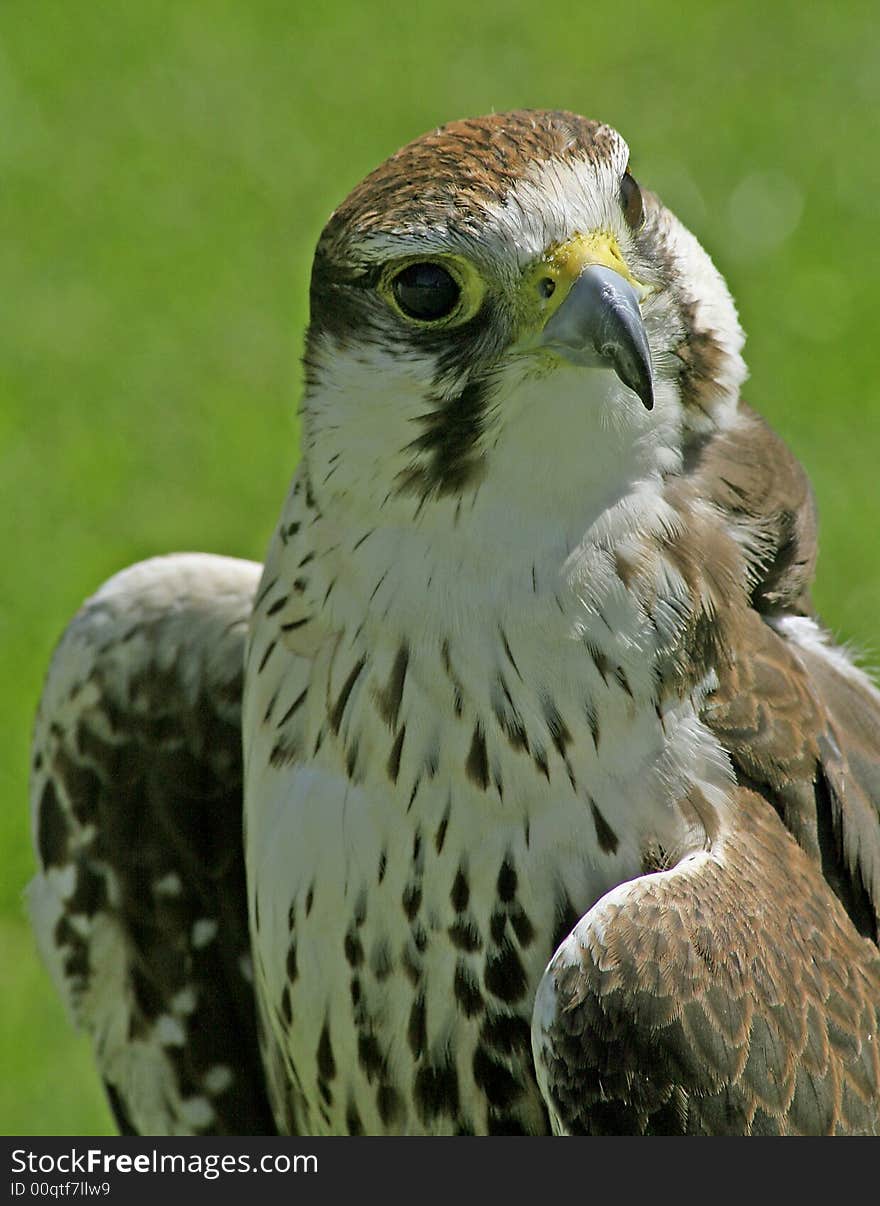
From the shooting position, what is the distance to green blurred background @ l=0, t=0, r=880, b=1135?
22.0ft

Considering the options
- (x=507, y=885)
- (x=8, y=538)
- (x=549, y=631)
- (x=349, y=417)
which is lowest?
(x=8, y=538)

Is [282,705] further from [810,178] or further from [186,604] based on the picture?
[810,178]

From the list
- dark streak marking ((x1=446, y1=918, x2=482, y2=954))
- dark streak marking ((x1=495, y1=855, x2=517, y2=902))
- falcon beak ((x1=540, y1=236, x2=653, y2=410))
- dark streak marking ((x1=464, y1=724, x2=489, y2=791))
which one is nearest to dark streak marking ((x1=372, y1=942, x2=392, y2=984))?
dark streak marking ((x1=446, y1=918, x2=482, y2=954))

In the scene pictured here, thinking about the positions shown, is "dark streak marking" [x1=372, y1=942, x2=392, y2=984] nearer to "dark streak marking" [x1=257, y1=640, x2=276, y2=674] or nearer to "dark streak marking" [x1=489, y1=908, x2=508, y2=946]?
"dark streak marking" [x1=489, y1=908, x2=508, y2=946]

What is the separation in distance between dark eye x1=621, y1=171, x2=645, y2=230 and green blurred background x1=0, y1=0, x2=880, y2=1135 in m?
3.17

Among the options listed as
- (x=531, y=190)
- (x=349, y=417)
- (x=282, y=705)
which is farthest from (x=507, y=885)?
(x=531, y=190)

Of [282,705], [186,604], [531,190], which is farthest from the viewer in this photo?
[186,604]

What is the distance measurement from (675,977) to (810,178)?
5.91 m

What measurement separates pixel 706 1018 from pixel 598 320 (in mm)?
Answer: 982

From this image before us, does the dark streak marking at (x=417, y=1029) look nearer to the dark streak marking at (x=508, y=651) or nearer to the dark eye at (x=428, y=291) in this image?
the dark streak marking at (x=508, y=651)

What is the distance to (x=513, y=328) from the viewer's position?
2.82m

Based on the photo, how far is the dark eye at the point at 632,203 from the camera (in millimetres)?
2904

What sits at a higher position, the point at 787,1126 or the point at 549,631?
the point at 549,631

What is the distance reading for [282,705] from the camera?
10.7 ft
